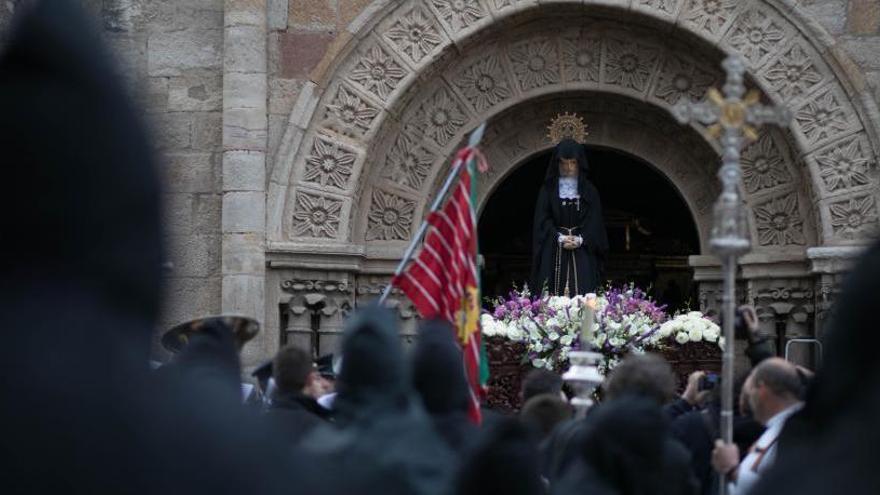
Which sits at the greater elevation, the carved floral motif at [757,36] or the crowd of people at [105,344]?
the carved floral motif at [757,36]

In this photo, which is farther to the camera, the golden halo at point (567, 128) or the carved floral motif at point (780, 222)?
the golden halo at point (567, 128)

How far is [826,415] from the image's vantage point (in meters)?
1.92

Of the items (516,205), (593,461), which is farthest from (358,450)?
(516,205)

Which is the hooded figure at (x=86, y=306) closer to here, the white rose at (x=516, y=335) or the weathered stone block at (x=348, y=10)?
the white rose at (x=516, y=335)

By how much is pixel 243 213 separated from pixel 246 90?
1.15 m

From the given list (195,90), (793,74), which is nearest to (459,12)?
(195,90)

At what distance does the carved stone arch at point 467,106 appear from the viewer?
13.8 m

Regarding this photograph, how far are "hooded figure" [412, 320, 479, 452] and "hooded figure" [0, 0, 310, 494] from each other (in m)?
2.90

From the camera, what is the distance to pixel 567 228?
50.3 feet

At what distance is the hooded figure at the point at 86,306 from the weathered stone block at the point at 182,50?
41.6ft

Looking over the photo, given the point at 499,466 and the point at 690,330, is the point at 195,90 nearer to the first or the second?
the point at 690,330

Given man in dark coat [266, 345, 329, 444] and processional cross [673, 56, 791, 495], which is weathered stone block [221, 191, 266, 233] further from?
processional cross [673, 56, 791, 495]

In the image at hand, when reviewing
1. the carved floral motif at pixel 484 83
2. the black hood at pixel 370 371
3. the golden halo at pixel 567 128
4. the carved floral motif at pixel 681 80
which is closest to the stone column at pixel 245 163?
the carved floral motif at pixel 484 83

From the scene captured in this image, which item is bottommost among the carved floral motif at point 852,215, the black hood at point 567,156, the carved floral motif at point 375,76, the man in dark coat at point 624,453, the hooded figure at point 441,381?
the man in dark coat at point 624,453
